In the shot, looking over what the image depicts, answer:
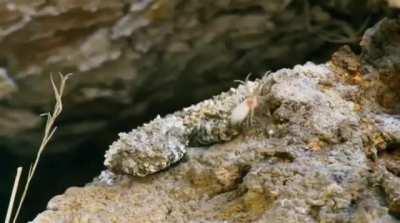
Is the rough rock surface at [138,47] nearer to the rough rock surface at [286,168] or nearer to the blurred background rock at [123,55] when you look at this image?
the blurred background rock at [123,55]

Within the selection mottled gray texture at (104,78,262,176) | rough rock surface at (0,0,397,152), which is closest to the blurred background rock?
rough rock surface at (0,0,397,152)

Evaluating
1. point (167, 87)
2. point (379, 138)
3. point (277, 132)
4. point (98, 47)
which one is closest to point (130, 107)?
point (167, 87)

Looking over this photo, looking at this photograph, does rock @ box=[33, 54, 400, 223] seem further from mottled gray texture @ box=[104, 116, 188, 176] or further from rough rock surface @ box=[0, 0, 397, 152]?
rough rock surface @ box=[0, 0, 397, 152]

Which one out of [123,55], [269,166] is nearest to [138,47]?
[123,55]

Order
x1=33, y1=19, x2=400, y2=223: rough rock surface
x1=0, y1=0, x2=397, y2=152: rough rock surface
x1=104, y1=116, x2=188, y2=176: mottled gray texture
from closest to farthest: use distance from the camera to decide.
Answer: x1=33, y1=19, x2=400, y2=223: rough rock surface → x1=104, y1=116, x2=188, y2=176: mottled gray texture → x1=0, y1=0, x2=397, y2=152: rough rock surface

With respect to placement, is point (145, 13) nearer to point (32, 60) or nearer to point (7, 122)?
point (32, 60)
